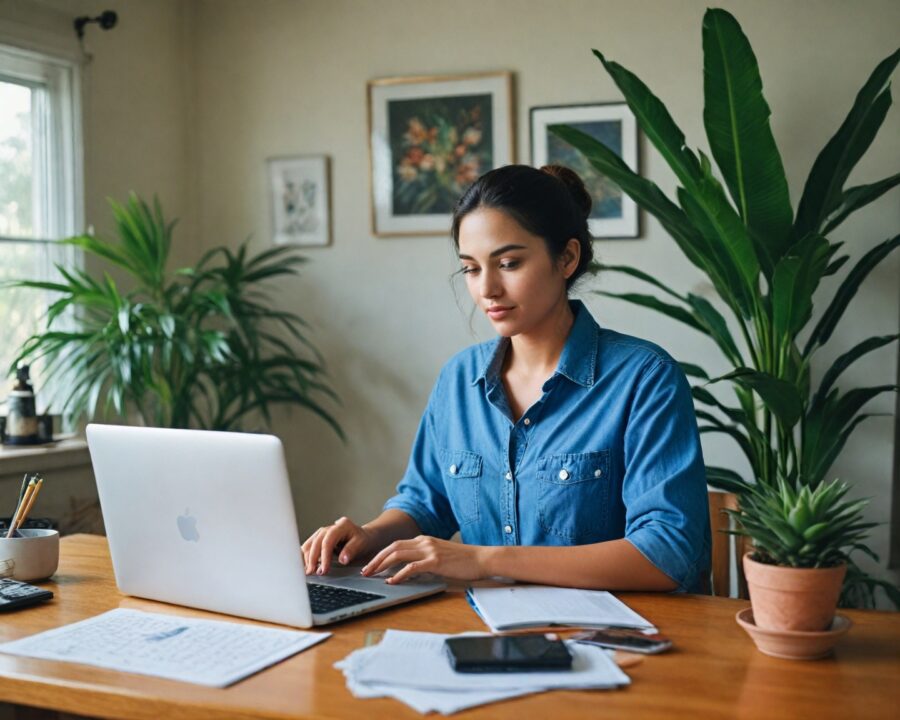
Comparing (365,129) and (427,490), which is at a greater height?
(365,129)

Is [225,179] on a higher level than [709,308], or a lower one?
higher

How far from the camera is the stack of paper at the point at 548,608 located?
4.80ft

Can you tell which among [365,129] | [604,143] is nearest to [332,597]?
[604,143]

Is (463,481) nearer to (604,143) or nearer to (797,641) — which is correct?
(797,641)

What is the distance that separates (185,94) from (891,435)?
283 centimetres

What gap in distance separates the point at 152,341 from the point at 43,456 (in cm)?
47

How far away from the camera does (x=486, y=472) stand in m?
2.01

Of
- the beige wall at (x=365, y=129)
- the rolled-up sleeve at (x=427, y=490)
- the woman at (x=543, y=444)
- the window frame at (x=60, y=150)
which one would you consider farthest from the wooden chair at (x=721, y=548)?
the window frame at (x=60, y=150)

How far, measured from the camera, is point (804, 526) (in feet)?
4.30

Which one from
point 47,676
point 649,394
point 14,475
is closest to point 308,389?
point 14,475

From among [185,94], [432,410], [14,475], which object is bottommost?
[14,475]

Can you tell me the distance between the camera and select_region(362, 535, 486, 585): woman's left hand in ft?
5.36

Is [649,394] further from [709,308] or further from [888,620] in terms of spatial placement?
[709,308]

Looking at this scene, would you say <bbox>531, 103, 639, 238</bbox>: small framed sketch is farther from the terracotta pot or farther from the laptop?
the terracotta pot
